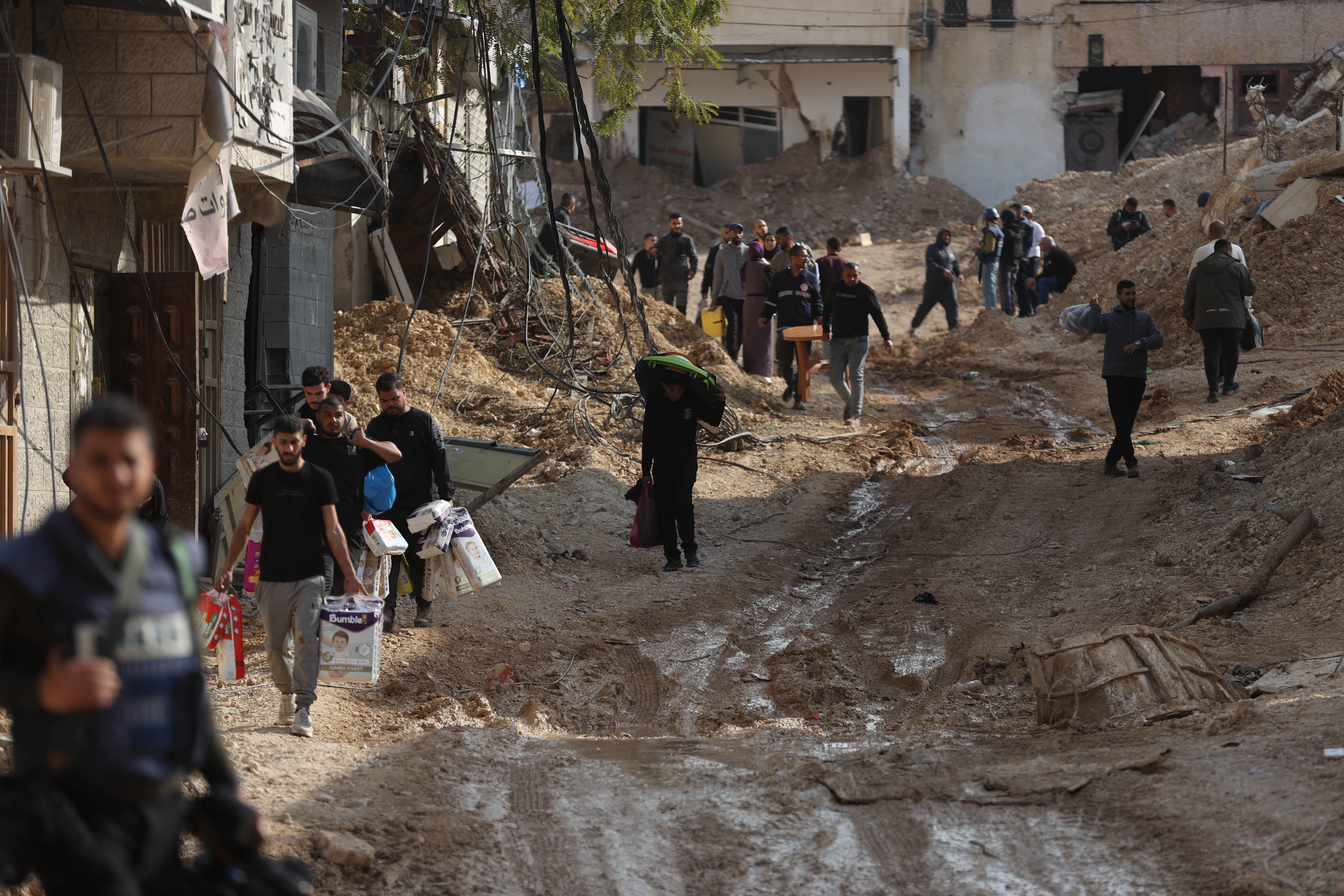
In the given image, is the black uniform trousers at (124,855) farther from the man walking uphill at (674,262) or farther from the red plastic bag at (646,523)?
the man walking uphill at (674,262)

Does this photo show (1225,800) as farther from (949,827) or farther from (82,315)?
(82,315)

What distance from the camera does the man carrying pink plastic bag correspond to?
10.1 metres

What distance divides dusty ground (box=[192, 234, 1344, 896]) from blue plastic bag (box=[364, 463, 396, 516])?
3.73 ft

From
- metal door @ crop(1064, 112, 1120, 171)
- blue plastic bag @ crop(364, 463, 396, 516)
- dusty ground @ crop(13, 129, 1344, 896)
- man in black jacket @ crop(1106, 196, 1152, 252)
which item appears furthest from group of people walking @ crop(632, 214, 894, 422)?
metal door @ crop(1064, 112, 1120, 171)

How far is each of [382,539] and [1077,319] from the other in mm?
7645

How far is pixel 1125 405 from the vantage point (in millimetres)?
11492

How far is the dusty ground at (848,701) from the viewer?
4926mm

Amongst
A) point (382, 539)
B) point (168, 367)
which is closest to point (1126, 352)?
point (382, 539)

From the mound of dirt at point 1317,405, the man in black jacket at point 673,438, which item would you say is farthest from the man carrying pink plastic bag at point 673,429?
the mound of dirt at point 1317,405

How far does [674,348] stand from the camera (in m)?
17.0

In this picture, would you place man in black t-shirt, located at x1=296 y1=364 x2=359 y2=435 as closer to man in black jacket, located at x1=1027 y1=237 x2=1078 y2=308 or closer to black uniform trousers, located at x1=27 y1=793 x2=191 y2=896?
black uniform trousers, located at x1=27 y1=793 x2=191 y2=896

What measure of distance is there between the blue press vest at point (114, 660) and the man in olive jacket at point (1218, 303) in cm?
1302

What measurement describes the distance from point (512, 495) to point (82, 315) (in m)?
4.46

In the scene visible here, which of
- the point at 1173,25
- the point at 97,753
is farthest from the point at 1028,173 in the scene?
the point at 97,753
